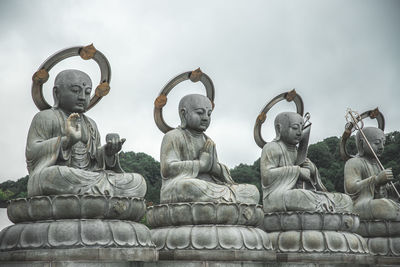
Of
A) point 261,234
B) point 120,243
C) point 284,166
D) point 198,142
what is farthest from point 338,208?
point 120,243

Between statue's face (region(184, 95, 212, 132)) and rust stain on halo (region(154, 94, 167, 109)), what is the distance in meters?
0.39

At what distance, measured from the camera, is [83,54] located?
10.4 metres

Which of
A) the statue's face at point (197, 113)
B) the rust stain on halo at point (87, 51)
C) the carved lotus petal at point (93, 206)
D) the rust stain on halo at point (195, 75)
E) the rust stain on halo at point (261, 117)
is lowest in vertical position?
the carved lotus petal at point (93, 206)

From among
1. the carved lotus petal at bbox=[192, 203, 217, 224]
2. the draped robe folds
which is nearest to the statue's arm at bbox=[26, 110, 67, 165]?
the draped robe folds

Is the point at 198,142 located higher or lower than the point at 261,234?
higher

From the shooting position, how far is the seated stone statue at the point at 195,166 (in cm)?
1053

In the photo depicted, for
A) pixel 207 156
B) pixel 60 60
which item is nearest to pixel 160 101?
pixel 207 156

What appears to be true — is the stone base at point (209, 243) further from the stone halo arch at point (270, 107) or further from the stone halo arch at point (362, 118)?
the stone halo arch at point (362, 118)

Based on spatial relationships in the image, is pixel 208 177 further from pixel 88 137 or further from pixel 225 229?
pixel 88 137

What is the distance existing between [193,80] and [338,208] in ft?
11.3

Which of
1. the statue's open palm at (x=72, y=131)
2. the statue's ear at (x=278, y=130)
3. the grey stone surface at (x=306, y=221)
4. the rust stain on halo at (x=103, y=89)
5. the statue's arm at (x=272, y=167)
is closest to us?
the statue's open palm at (x=72, y=131)

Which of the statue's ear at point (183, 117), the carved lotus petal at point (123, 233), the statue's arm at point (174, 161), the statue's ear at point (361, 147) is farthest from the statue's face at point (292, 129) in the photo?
the carved lotus petal at point (123, 233)

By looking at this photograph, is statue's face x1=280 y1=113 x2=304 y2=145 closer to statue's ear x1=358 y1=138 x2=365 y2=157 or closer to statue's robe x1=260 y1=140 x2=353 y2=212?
statue's robe x1=260 y1=140 x2=353 y2=212

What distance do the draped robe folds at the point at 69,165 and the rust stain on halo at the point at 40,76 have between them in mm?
476
